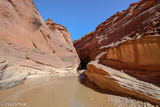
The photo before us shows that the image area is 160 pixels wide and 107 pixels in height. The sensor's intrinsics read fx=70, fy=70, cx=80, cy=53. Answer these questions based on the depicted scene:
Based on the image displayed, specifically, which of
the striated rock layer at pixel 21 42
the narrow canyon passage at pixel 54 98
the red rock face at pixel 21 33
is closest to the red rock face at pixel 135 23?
the narrow canyon passage at pixel 54 98

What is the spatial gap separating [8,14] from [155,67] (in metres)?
14.8

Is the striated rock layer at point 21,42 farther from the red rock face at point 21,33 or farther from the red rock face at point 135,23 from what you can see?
the red rock face at point 135,23

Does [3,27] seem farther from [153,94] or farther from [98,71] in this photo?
[153,94]

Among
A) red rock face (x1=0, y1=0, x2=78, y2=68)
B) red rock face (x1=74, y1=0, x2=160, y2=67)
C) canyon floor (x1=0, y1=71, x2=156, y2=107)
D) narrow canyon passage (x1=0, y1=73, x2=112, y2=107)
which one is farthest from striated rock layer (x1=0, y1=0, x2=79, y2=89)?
red rock face (x1=74, y1=0, x2=160, y2=67)

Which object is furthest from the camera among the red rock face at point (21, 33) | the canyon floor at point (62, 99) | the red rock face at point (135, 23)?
the red rock face at point (21, 33)

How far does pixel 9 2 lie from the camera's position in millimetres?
9977

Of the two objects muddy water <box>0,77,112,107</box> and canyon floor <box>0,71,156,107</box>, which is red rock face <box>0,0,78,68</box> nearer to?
muddy water <box>0,77,112,107</box>

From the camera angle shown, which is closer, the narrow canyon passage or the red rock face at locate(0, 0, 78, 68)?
the narrow canyon passage

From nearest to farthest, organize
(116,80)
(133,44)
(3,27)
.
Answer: (116,80), (133,44), (3,27)

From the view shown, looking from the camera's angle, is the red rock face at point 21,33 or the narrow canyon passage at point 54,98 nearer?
the narrow canyon passage at point 54,98

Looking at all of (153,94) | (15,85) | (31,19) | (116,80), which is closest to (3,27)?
(31,19)

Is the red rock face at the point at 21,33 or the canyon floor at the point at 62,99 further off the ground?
the red rock face at the point at 21,33

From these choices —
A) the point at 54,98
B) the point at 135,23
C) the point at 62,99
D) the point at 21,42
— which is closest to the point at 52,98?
the point at 54,98

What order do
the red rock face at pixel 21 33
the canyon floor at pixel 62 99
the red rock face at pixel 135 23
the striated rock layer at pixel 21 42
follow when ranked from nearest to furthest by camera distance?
the canyon floor at pixel 62 99 < the red rock face at pixel 135 23 < the striated rock layer at pixel 21 42 < the red rock face at pixel 21 33
